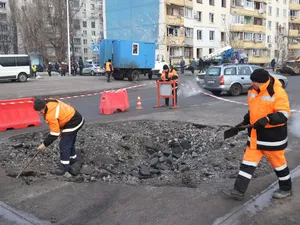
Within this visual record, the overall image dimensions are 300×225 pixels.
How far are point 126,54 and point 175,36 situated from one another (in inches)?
856

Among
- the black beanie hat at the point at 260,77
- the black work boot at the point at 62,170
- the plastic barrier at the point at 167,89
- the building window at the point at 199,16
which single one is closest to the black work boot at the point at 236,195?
the black beanie hat at the point at 260,77

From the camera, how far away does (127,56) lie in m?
26.4

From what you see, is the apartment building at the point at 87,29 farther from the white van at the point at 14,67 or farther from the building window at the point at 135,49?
the white van at the point at 14,67

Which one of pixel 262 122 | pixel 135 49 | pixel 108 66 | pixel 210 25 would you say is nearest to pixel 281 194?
pixel 262 122

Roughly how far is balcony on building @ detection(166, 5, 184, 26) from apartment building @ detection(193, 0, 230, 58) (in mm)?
3346

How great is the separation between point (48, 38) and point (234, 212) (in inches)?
1897

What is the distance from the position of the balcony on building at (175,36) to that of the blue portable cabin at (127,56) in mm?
18156

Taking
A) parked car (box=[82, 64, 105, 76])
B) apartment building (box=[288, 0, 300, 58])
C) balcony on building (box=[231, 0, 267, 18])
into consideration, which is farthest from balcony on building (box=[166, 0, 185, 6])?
apartment building (box=[288, 0, 300, 58])

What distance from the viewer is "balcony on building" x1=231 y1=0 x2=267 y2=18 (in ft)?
185

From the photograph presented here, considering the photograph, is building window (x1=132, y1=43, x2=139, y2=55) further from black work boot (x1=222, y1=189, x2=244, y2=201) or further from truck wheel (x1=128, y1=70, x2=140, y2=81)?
black work boot (x1=222, y1=189, x2=244, y2=201)

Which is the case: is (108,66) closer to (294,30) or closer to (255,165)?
(255,165)

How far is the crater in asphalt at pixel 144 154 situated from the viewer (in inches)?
219

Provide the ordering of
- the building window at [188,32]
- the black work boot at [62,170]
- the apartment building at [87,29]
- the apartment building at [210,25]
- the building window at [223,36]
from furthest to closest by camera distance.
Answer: the apartment building at [87,29] < the building window at [223,36] < the apartment building at [210,25] < the building window at [188,32] < the black work boot at [62,170]

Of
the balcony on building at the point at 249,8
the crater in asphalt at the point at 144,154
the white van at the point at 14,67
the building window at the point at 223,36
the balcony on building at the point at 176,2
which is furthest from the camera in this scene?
the balcony on building at the point at 249,8
